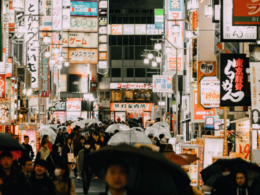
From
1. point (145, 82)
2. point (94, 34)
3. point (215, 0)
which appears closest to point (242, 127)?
point (215, 0)

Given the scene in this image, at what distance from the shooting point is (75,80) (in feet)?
200

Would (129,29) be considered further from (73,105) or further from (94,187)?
(94,187)

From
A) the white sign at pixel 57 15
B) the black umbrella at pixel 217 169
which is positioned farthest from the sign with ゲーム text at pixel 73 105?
the black umbrella at pixel 217 169

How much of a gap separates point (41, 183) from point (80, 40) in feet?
128

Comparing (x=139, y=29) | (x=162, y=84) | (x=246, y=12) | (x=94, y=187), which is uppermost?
(x=139, y=29)

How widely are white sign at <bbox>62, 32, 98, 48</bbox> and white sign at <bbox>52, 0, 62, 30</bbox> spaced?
23.2 feet

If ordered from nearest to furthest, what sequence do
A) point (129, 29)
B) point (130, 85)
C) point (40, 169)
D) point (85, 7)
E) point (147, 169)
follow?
point (147, 169)
point (40, 169)
point (85, 7)
point (130, 85)
point (129, 29)

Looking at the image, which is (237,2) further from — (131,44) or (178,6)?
(131,44)

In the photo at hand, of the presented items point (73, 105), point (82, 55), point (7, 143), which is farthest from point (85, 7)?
point (7, 143)

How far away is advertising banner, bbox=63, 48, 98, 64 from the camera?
44312mm

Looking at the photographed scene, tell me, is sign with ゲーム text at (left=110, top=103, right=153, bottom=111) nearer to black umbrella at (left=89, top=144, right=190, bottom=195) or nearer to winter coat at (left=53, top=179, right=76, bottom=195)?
winter coat at (left=53, top=179, right=76, bottom=195)

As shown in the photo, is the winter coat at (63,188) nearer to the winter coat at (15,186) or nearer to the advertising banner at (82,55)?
the winter coat at (15,186)

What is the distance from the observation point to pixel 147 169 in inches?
183

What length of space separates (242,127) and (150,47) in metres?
60.0
